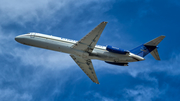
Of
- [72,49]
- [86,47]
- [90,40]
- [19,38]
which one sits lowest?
[86,47]

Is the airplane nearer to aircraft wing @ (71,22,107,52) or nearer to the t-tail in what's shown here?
aircraft wing @ (71,22,107,52)

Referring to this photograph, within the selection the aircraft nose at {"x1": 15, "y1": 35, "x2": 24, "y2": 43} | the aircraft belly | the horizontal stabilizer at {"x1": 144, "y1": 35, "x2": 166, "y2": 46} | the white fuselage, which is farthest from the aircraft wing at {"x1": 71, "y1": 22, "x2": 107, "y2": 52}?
the horizontal stabilizer at {"x1": 144, "y1": 35, "x2": 166, "y2": 46}

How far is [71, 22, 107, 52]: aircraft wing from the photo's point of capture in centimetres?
2767

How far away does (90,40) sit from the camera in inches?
1170

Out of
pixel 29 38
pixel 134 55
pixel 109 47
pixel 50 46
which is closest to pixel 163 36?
pixel 134 55

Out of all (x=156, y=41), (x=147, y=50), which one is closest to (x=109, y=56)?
(x=147, y=50)

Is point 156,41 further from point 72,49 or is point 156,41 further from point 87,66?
point 72,49

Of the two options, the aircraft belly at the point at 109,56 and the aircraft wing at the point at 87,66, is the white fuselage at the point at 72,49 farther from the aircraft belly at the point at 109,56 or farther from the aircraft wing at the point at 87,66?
the aircraft wing at the point at 87,66

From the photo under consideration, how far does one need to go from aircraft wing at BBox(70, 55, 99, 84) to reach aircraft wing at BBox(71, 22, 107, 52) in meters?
4.54

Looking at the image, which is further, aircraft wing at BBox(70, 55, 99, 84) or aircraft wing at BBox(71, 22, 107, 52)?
aircraft wing at BBox(70, 55, 99, 84)

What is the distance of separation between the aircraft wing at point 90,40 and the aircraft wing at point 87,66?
179 inches

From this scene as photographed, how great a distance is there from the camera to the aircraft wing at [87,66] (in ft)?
116

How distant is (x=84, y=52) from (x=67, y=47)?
3174 millimetres

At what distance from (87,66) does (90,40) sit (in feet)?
28.5
